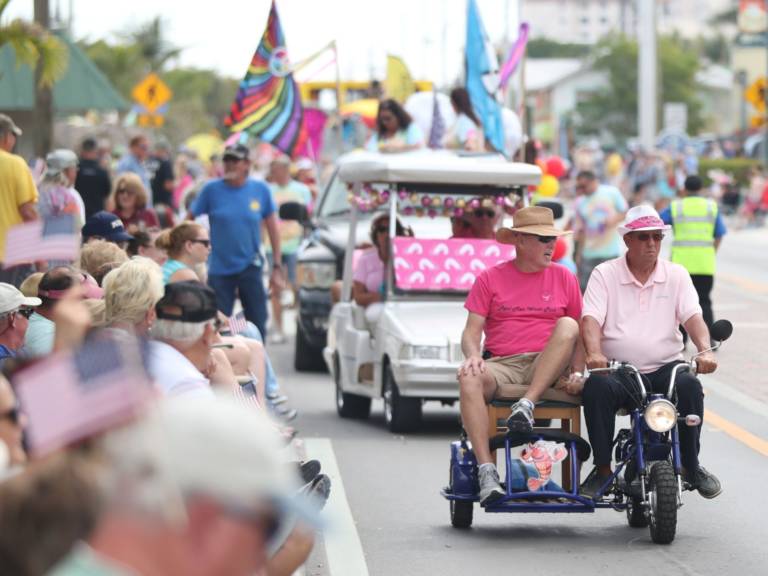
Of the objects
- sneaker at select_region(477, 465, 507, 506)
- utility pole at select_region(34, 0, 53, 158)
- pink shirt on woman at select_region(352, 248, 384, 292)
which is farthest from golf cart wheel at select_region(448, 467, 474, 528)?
utility pole at select_region(34, 0, 53, 158)

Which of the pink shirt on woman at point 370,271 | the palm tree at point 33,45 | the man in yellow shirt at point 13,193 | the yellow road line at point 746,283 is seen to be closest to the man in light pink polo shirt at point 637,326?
the pink shirt on woman at point 370,271

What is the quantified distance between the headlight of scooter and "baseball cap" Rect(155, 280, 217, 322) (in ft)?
10.0

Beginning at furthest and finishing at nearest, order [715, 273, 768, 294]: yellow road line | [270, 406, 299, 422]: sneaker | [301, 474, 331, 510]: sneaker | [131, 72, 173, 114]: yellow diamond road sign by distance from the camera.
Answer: [131, 72, 173, 114]: yellow diamond road sign → [715, 273, 768, 294]: yellow road line → [270, 406, 299, 422]: sneaker → [301, 474, 331, 510]: sneaker

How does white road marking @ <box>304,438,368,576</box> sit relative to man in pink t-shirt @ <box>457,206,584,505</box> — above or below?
below

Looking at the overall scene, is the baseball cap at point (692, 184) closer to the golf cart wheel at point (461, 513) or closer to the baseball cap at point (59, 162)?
the baseball cap at point (59, 162)

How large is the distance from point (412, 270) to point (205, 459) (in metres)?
10.9

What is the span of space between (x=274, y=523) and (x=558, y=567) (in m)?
5.67

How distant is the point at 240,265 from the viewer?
1559cm

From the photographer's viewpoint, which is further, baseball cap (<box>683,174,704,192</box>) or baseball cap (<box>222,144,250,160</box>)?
baseball cap (<box>683,174,704,192</box>)

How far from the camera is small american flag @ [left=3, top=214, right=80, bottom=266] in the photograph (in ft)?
18.8

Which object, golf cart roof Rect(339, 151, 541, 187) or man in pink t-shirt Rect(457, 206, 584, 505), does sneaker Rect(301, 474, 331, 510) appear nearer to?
man in pink t-shirt Rect(457, 206, 584, 505)

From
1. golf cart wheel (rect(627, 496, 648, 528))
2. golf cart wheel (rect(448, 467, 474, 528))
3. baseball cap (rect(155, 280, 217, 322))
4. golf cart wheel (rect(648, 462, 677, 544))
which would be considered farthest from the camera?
golf cart wheel (rect(448, 467, 474, 528))

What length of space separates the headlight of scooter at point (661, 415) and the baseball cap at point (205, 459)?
6083 millimetres

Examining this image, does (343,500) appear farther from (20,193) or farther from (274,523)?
(274,523)
